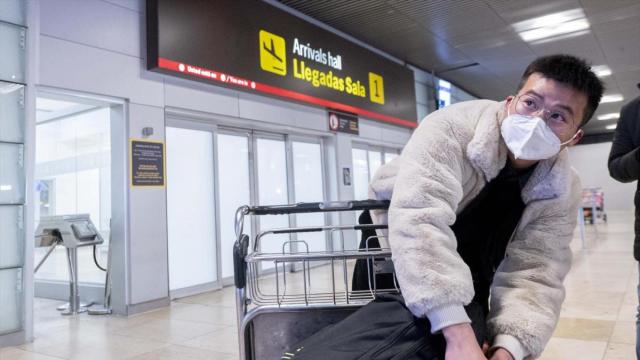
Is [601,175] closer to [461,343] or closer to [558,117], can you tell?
[558,117]

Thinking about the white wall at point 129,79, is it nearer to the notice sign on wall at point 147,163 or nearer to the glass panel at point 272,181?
the notice sign on wall at point 147,163

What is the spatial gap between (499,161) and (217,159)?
4530 millimetres

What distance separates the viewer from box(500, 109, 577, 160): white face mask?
0.94m

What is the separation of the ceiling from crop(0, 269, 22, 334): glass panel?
4.30 meters

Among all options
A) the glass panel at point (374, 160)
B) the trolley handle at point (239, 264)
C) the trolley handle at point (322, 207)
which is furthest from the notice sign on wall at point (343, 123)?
the trolley handle at point (239, 264)

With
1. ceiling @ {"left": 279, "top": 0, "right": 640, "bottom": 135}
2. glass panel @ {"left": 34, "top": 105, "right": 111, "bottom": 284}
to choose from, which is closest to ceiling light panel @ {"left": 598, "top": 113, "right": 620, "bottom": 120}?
ceiling @ {"left": 279, "top": 0, "right": 640, "bottom": 135}

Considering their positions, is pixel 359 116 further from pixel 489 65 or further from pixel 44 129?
pixel 44 129

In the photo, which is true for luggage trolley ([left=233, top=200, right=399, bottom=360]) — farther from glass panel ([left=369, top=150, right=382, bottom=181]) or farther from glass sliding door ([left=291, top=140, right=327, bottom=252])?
glass panel ([left=369, top=150, right=382, bottom=181])

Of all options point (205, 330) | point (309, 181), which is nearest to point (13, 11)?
point (205, 330)

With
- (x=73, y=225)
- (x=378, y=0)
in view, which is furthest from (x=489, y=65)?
(x=73, y=225)

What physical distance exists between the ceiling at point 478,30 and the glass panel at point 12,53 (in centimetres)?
327

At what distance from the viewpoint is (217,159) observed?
5.23 metres

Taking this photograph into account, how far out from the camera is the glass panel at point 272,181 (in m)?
5.88

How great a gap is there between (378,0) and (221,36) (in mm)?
2206
